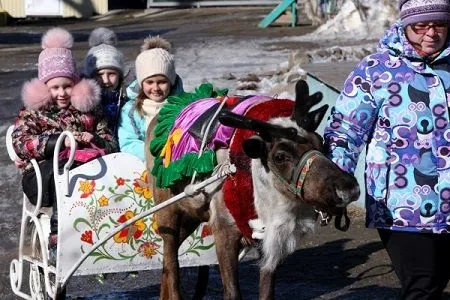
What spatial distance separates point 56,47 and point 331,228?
3102 millimetres

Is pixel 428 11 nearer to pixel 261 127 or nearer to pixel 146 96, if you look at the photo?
pixel 261 127

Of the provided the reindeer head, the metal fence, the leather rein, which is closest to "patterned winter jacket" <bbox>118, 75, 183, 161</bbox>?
the reindeer head

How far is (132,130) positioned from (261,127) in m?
1.81

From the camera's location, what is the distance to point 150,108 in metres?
6.18

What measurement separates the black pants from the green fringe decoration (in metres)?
1.12

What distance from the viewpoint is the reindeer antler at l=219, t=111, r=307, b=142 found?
4.55 meters

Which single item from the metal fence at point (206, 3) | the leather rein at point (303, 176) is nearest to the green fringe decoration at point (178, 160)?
the leather rein at point (303, 176)

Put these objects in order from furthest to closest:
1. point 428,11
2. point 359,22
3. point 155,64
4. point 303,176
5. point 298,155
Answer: point 359,22 < point 155,64 < point 298,155 < point 303,176 < point 428,11

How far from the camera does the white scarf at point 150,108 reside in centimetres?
616

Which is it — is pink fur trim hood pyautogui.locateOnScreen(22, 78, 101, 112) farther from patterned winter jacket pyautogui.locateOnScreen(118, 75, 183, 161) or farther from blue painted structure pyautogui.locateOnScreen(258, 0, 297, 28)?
blue painted structure pyautogui.locateOnScreen(258, 0, 297, 28)

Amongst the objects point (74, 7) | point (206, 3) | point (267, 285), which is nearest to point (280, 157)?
point (267, 285)

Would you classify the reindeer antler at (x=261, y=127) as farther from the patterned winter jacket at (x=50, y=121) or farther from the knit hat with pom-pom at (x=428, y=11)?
the patterned winter jacket at (x=50, y=121)

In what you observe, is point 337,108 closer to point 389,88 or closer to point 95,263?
point 389,88

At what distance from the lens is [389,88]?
4.33 meters
